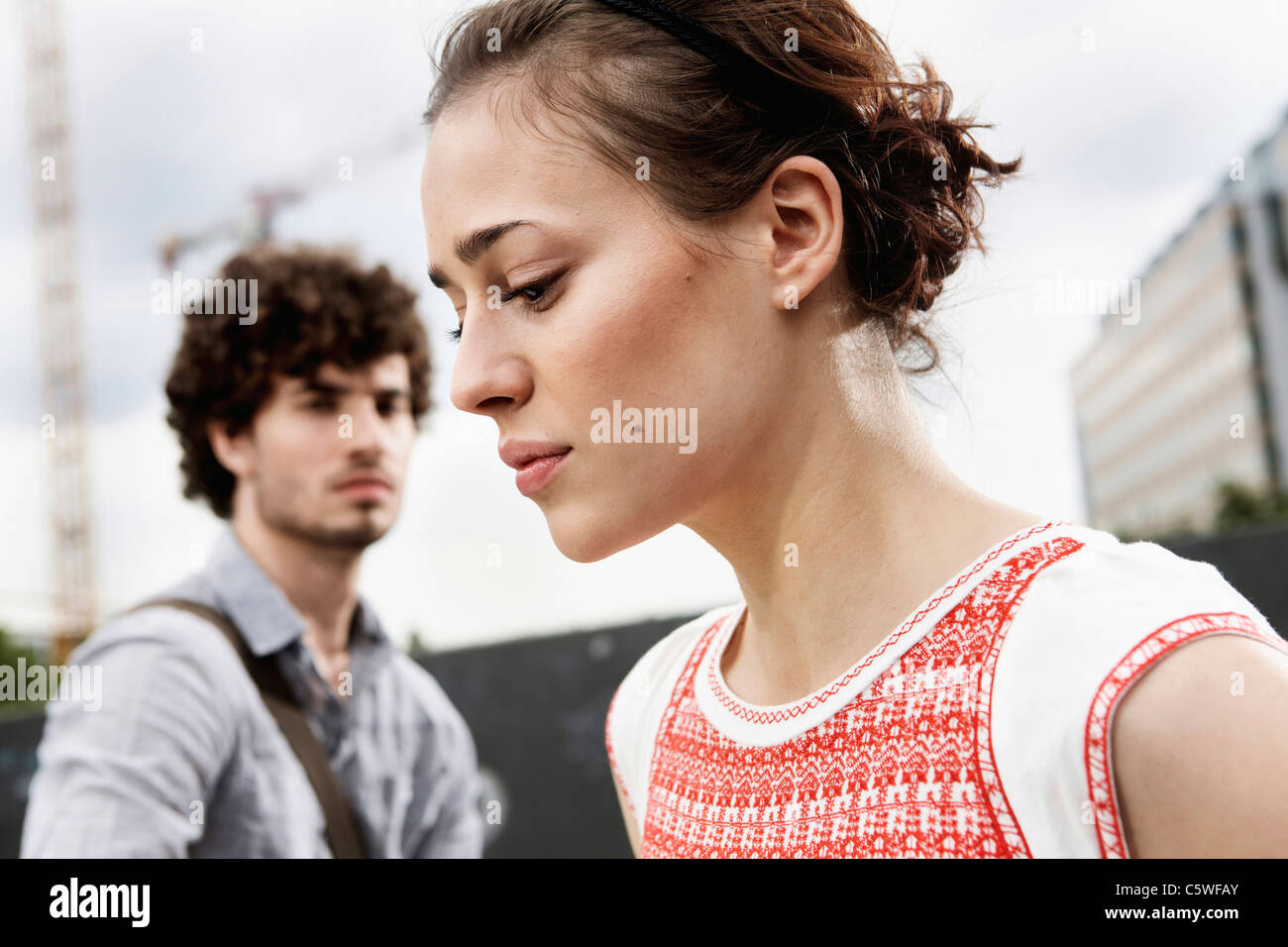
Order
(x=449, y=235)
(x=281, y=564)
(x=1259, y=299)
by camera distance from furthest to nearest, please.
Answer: (x=1259, y=299) → (x=281, y=564) → (x=449, y=235)

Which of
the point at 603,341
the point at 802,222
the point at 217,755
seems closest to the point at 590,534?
the point at 603,341

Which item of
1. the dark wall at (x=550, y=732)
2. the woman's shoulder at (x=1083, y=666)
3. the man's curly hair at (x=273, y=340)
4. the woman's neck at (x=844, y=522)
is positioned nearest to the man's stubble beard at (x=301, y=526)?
the man's curly hair at (x=273, y=340)

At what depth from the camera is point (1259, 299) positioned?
120 feet

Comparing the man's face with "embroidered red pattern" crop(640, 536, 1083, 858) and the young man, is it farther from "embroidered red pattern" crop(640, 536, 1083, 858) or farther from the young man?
"embroidered red pattern" crop(640, 536, 1083, 858)

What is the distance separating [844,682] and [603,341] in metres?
0.51

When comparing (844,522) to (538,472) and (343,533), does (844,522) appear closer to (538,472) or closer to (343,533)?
(538,472)

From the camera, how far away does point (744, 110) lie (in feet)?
4.43

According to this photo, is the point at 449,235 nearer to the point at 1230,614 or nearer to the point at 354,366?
the point at 1230,614

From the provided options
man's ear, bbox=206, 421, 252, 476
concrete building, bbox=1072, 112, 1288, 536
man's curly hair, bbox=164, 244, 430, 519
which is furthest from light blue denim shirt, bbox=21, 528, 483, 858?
concrete building, bbox=1072, 112, 1288, 536

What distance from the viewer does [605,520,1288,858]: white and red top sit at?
1.00 metres

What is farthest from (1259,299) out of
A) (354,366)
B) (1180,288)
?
(354,366)

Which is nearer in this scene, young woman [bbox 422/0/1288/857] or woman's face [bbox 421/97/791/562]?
young woman [bbox 422/0/1288/857]

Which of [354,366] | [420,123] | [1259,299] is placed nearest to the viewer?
[420,123]
